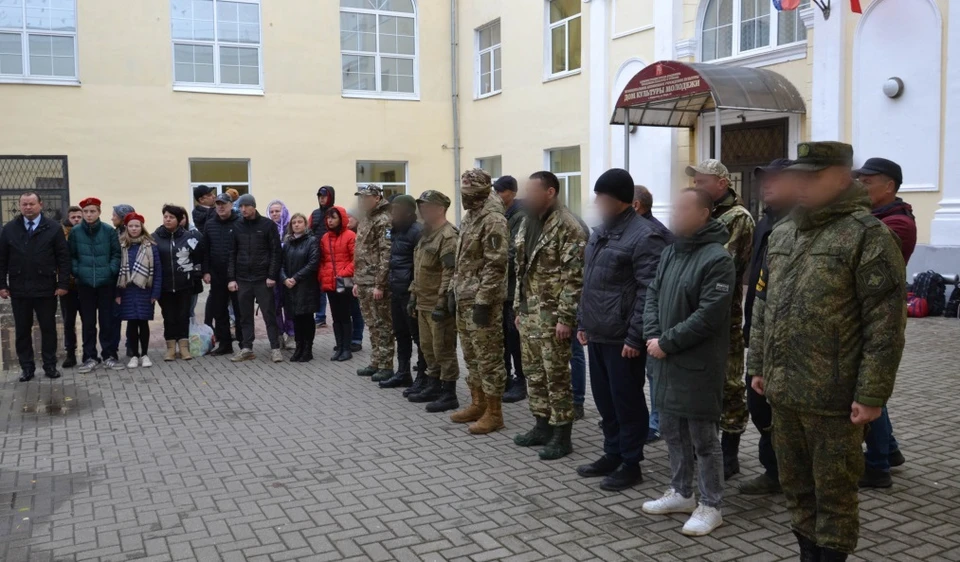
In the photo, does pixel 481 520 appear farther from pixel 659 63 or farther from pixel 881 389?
pixel 659 63

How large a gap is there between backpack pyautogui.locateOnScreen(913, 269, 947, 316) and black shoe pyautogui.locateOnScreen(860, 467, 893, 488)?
732 cm

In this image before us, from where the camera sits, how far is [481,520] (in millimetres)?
4668

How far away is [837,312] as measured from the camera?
324 centimetres

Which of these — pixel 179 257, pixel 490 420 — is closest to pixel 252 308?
pixel 179 257

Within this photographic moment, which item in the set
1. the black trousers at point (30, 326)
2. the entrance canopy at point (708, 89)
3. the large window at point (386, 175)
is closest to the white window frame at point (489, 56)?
the large window at point (386, 175)

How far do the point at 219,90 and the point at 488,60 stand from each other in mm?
6809

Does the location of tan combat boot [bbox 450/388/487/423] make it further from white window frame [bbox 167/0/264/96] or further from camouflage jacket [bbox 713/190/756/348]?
white window frame [bbox 167/0/264/96]

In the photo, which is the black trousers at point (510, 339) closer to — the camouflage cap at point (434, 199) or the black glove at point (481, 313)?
the camouflage cap at point (434, 199)

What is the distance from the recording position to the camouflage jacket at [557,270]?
5570 millimetres

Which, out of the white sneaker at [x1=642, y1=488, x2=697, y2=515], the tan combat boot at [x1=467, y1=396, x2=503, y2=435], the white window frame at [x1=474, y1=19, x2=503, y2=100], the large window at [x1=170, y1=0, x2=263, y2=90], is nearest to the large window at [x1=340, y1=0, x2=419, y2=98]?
the white window frame at [x1=474, y1=19, x2=503, y2=100]

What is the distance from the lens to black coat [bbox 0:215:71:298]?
28.5 feet

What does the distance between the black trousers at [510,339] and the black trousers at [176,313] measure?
4436 mm

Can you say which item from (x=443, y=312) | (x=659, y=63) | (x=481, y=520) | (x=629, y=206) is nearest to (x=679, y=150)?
(x=659, y=63)

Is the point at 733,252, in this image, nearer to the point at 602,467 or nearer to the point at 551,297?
the point at 551,297
